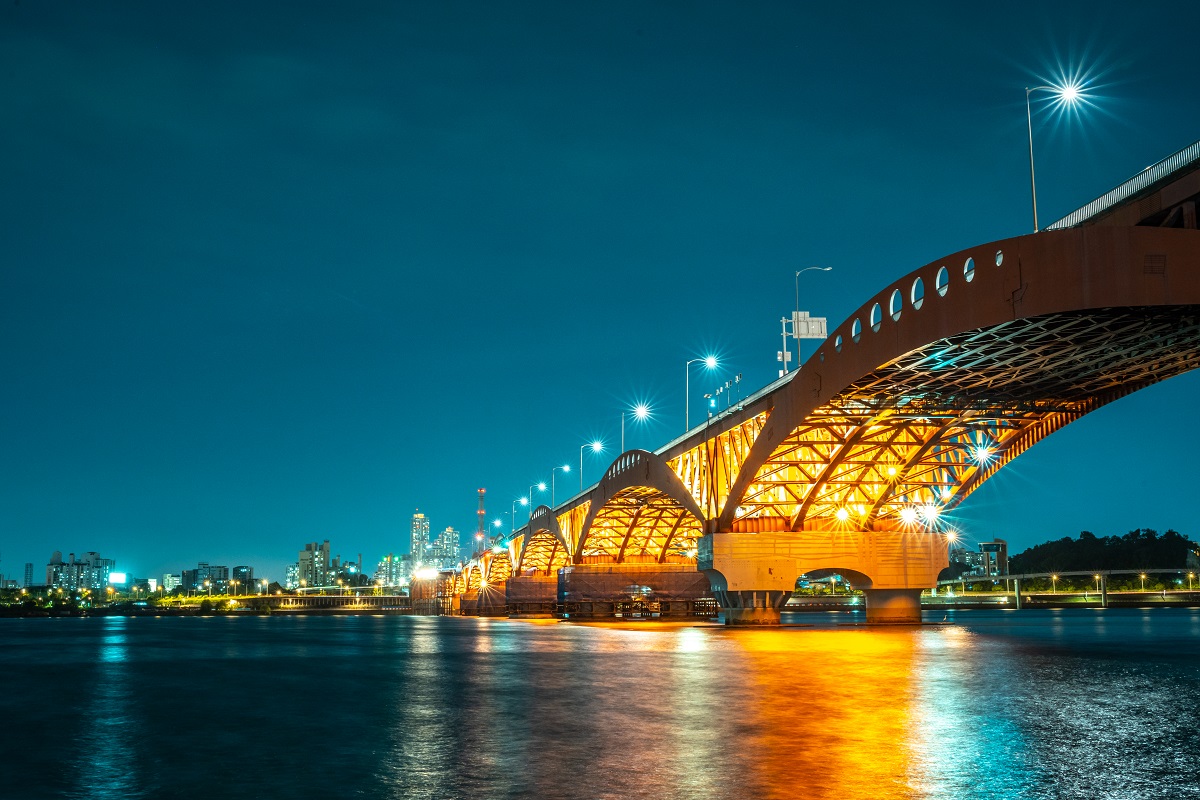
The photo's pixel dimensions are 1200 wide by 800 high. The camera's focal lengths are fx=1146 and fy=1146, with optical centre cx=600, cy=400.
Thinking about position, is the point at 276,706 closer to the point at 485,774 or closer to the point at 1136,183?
the point at 485,774

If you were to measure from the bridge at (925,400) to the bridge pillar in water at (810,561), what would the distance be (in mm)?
105

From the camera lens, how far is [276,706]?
80.7 ft

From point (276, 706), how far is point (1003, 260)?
24.7 meters

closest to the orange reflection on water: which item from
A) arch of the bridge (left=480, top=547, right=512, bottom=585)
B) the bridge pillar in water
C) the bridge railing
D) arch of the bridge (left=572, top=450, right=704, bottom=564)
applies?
the bridge railing

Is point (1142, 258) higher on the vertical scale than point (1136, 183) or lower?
lower

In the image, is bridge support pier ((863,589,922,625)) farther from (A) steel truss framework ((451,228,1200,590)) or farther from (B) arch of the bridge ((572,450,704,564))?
(B) arch of the bridge ((572,450,704,564))

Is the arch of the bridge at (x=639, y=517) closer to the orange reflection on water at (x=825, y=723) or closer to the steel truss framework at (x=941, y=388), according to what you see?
the steel truss framework at (x=941, y=388)

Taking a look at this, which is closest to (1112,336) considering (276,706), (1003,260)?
(1003,260)

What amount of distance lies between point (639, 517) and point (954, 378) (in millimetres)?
65249

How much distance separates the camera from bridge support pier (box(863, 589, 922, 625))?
A: 73.2 metres

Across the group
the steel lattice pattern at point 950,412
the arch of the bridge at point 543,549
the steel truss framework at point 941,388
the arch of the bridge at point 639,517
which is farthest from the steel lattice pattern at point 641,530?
the steel lattice pattern at point 950,412

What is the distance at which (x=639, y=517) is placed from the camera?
110 m

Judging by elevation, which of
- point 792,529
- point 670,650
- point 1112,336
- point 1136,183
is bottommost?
point 670,650

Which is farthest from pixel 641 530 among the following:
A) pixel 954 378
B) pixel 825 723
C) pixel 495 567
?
pixel 825 723
